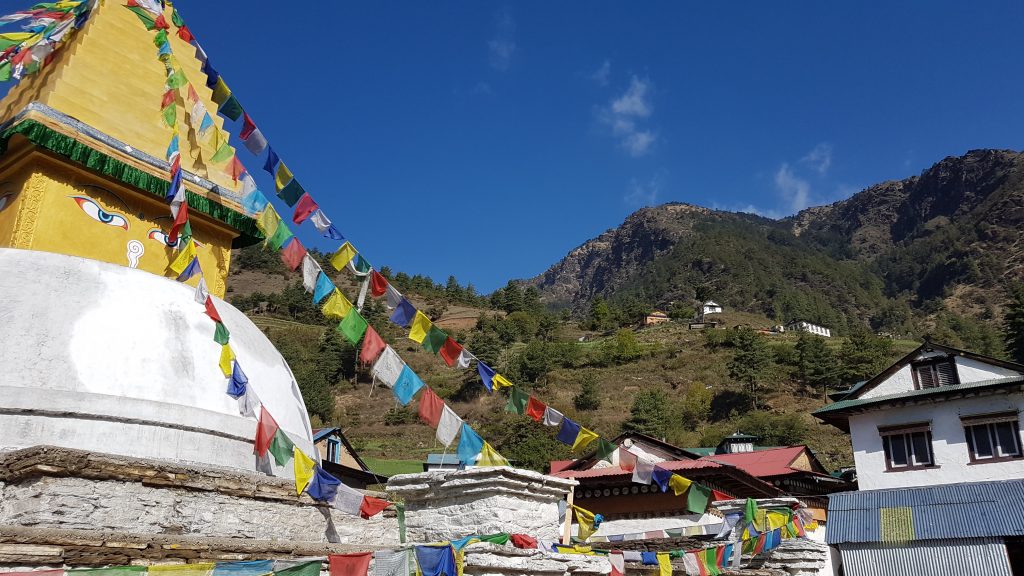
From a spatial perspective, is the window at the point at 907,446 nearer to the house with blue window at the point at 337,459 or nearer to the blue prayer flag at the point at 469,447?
the house with blue window at the point at 337,459

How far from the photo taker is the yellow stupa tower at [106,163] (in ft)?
32.2

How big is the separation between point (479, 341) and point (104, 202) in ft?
248

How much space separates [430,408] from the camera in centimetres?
896

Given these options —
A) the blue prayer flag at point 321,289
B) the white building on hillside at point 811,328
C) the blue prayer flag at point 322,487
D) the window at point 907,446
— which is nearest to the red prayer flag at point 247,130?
the blue prayer flag at point 321,289

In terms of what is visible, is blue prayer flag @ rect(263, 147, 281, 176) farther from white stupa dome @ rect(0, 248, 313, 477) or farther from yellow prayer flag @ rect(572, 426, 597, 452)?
yellow prayer flag @ rect(572, 426, 597, 452)

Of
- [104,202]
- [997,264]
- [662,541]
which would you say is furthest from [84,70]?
[997,264]

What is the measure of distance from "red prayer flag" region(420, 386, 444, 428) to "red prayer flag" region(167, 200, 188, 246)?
3982 millimetres

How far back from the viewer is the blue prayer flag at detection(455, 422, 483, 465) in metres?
8.34

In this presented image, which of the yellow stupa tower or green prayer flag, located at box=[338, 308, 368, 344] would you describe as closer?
green prayer flag, located at box=[338, 308, 368, 344]

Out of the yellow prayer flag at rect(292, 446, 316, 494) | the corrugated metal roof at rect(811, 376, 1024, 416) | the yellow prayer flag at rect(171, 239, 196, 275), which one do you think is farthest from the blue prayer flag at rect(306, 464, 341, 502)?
the corrugated metal roof at rect(811, 376, 1024, 416)

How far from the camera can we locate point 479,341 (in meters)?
85.6

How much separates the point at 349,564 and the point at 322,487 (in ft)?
4.44

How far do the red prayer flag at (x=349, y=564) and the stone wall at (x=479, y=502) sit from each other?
807mm

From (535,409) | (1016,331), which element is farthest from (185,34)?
(1016,331)
